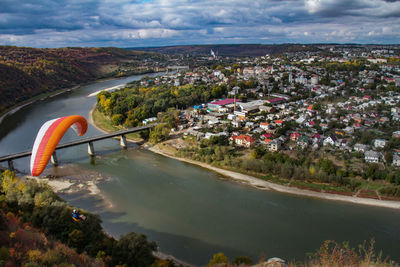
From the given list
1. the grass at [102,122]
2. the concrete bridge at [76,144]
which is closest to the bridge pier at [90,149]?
the concrete bridge at [76,144]

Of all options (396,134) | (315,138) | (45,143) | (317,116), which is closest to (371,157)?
(315,138)

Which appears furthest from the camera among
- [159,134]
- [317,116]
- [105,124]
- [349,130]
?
[105,124]

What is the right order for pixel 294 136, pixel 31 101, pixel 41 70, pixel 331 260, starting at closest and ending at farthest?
pixel 331 260, pixel 294 136, pixel 31 101, pixel 41 70

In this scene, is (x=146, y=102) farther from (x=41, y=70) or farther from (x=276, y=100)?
(x=41, y=70)

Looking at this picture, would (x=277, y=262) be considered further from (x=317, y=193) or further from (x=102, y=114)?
(x=102, y=114)

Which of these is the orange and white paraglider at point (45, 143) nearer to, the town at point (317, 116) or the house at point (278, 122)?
the town at point (317, 116)

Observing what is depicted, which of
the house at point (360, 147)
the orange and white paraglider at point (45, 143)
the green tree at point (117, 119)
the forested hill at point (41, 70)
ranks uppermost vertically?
the forested hill at point (41, 70)

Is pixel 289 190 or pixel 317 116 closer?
pixel 289 190
